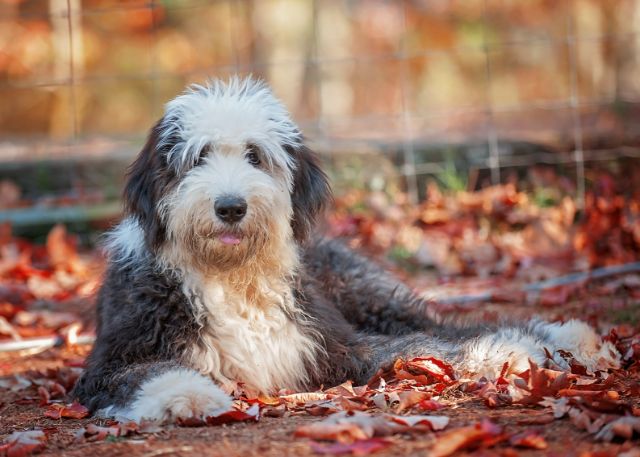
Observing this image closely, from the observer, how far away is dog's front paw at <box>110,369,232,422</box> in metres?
3.75

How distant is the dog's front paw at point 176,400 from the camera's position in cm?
375

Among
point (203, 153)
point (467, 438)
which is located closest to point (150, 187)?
point (203, 153)

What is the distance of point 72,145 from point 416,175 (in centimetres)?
346

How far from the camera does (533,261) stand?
7.67m

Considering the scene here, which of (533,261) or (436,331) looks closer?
(436,331)

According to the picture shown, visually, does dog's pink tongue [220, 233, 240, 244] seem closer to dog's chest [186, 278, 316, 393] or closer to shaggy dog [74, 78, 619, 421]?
shaggy dog [74, 78, 619, 421]

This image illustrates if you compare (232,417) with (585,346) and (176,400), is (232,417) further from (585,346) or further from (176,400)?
(585,346)

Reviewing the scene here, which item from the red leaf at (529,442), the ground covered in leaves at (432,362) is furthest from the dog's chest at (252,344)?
the red leaf at (529,442)

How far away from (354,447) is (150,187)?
169 centimetres

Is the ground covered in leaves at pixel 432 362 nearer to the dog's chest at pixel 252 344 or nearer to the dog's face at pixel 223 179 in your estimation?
the dog's chest at pixel 252 344

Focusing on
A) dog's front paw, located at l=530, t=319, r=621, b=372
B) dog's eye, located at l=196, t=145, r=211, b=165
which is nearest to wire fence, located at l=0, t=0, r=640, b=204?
dog's front paw, located at l=530, t=319, r=621, b=372

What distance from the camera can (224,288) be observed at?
4.27 m

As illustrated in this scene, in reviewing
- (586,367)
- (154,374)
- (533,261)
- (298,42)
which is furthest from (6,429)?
(298,42)

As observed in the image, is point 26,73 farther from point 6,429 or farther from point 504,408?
point 504,408
